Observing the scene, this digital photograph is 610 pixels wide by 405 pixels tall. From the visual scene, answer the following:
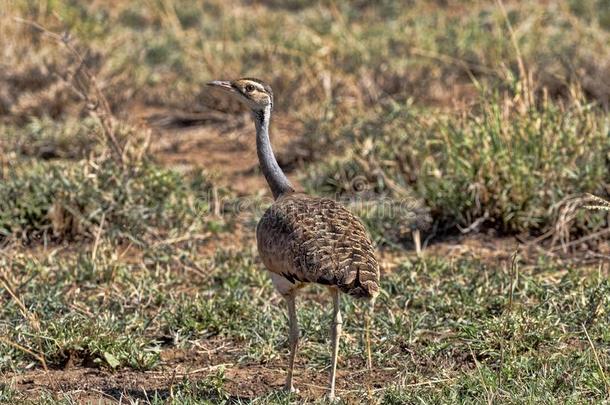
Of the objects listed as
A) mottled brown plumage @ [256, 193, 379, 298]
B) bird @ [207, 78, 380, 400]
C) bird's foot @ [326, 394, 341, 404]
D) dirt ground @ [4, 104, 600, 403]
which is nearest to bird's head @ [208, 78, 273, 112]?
bird @ [207, 78, 380, 400]

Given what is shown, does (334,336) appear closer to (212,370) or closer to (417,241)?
(212,370)

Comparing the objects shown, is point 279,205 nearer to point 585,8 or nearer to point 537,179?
point 537,179

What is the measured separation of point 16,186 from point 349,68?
358cm

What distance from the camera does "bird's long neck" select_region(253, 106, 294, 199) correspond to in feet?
18.9

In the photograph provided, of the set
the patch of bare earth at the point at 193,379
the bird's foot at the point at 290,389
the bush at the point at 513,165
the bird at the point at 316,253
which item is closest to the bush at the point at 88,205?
the bush at the point at 513,165

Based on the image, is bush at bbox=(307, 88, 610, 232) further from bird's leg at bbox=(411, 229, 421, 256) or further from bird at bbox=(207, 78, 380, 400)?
bird at bbox=(207, 78, 380, 400)

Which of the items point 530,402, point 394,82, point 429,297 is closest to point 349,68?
point 394,82

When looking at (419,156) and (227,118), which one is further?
(227,118)

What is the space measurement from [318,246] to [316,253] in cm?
6

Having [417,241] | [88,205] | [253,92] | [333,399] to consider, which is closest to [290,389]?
[333,399]

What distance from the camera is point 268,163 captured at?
580 cm

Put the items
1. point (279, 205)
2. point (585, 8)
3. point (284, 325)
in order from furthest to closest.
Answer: point (585, 8)
point (284, 325)
point (279, 205)

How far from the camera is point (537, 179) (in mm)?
7195

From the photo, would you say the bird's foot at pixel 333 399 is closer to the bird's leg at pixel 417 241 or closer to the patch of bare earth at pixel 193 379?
the patch of bare earth at pixel 193 379
